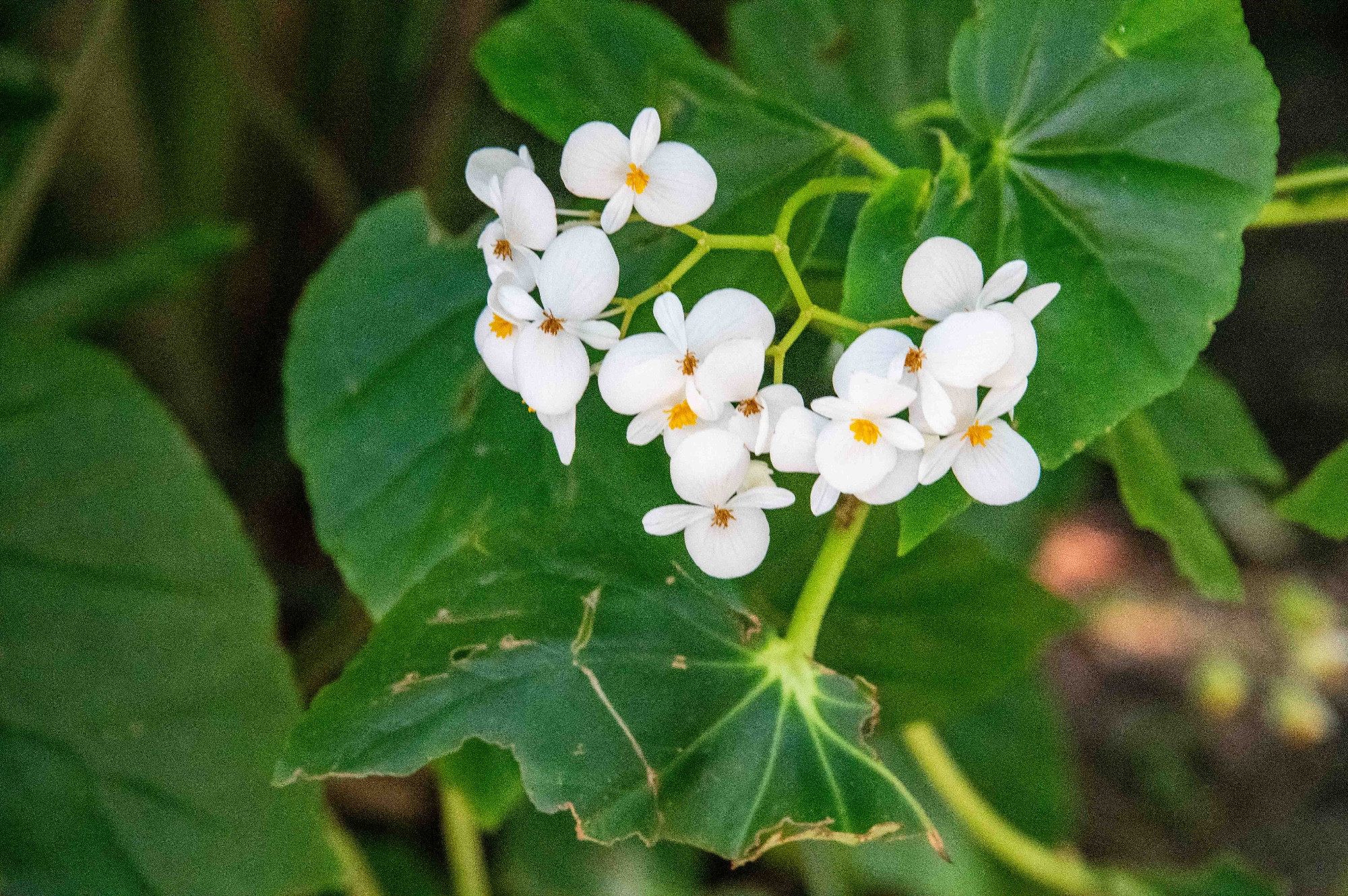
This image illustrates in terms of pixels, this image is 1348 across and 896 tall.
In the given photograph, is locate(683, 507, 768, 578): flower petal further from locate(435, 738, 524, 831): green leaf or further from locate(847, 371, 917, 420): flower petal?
locate(435, 738, 524, 831): green leaf

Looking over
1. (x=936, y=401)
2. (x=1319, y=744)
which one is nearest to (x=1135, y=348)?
(x=936, y=401)

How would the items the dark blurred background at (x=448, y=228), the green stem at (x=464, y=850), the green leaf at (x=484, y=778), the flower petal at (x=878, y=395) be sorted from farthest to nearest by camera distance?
the dark blurred background at (x=448, y=228) < the green stem at (x=464, y=850) < the green leaf at (x=484, y=778) < the flower petal at (x=878, y=395)

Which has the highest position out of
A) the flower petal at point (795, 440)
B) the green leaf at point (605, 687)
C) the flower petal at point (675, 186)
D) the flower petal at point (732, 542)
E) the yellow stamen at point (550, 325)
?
the flower petal at point (675, 186)

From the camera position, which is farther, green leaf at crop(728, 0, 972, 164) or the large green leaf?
green leaf at crop(728, 0, 972, 164)

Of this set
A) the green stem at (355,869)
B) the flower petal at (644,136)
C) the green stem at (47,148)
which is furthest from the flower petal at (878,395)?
the green stem at (47,148)

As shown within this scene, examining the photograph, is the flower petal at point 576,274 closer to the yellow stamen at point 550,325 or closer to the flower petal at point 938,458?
the yellow stamen at point 550,325

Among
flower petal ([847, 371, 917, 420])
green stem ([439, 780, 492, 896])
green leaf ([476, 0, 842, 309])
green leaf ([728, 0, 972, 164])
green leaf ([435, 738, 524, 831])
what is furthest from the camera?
green stem ([439, 780, 492, 896])

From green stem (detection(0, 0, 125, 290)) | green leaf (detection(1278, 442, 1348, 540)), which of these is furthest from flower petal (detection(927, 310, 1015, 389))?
green stem (detection(0, 0, 125, 290))

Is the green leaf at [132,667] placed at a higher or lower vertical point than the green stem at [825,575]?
lower
